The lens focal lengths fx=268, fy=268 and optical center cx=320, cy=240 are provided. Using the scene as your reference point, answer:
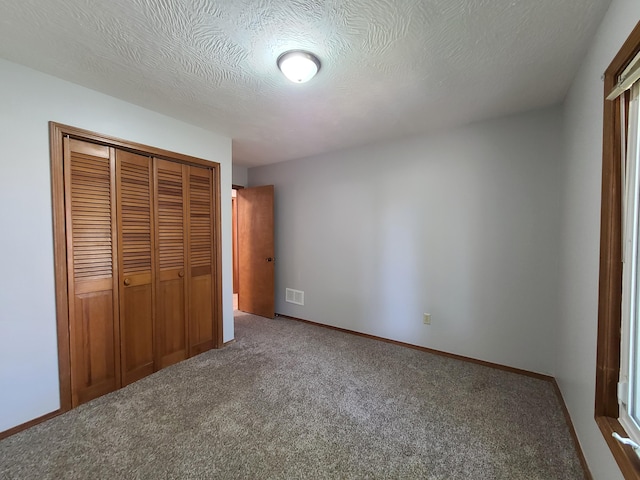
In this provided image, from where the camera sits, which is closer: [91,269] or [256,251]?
[91,269]

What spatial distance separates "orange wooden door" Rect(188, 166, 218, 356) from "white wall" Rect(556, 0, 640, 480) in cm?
305

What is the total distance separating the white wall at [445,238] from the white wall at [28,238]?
2.62 meters

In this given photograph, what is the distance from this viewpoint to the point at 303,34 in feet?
4.72

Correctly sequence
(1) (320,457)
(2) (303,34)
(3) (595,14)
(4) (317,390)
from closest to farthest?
(3) (595,14)
(2) (303,34)
(1) (320,457)
(4) (317,390)

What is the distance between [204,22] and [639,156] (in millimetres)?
2037

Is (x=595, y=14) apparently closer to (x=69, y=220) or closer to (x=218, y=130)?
(x=218, y=130)

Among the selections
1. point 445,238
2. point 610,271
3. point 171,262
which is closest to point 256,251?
point 171,262

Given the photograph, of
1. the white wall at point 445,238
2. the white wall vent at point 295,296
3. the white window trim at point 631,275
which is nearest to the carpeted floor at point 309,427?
the white wall at point 445,238

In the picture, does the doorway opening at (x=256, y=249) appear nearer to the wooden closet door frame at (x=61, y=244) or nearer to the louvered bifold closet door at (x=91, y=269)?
the louvered bifold closet door at (x=91, y=269)

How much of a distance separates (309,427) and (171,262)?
1916mm

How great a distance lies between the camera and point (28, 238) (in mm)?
1788

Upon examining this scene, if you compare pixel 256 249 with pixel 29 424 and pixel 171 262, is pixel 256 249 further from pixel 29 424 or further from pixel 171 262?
pixel 29 424

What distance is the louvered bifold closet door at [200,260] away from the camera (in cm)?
278

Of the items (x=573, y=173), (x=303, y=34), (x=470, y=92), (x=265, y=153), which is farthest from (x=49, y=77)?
(x=573, y=173)
